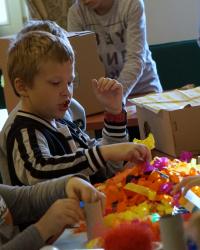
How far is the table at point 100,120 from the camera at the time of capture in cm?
212

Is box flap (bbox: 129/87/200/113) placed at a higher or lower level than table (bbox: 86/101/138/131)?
higher

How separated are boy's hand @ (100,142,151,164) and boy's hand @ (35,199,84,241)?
316mm

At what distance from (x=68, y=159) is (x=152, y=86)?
1.42m

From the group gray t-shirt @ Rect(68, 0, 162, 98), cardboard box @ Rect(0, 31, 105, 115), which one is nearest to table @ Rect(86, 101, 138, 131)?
cardboard box @ Rect(0, 31, 105, 115)

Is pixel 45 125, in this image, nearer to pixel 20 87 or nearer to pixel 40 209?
pixel 20 87

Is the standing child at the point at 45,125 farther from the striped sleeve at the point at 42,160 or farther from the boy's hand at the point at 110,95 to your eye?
the boy's hand at the point at 110,95

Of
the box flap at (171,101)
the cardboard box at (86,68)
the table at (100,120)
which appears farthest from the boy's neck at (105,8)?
the box flap at (171,101)

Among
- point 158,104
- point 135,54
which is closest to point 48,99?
point 158,104

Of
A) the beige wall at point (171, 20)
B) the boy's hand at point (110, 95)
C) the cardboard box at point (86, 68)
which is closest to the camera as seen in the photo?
the boy's hand at point (110, 95)

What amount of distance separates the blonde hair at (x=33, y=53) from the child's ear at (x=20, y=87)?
0.04 ft

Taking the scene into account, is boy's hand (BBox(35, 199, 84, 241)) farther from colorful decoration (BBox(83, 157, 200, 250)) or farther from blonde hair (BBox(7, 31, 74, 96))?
blonde hair (BBox(7, 31, 74, 96))

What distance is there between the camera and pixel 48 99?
148 centimetres

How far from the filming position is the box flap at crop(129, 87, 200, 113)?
69.6 inches

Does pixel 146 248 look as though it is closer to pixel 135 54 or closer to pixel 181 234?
pixel 181 234
